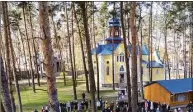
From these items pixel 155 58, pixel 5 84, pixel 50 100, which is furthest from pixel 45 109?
pixel 155 58

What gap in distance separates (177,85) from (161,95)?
1624mm

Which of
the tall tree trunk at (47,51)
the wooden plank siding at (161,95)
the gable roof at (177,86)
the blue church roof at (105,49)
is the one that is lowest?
the wooden plank siding at (161,95)

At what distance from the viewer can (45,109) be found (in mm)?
18641

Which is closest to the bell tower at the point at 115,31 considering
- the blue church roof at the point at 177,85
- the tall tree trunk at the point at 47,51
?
the blue church roof at the point at 177,85

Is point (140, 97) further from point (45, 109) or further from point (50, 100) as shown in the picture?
point (50, 100)

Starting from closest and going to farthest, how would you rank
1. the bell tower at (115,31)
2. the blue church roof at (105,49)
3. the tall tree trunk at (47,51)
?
the tall tree trunk at (47,51), the bell tower at (115,31), the blue church roof at (105,49)

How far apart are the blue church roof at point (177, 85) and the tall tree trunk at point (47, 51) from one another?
18608mm

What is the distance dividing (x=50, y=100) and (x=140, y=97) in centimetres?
2180

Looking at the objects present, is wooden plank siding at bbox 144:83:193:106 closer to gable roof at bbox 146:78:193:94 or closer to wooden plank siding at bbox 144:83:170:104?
wooden plank siding at bbox 144:83:170:104

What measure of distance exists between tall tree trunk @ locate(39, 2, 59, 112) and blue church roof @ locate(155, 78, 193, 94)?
1861cm

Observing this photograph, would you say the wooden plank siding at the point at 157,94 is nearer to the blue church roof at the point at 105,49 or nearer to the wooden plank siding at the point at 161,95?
the wooden plank siding at the point at 161,95

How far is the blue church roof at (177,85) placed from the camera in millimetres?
24047

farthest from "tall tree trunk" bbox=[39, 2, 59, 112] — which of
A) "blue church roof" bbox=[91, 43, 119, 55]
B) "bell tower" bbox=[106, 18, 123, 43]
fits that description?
"blue church roof" bbox=[91, 43, 119, 55]

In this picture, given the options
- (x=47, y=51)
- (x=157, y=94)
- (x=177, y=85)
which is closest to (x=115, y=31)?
(x=157, y=94)
